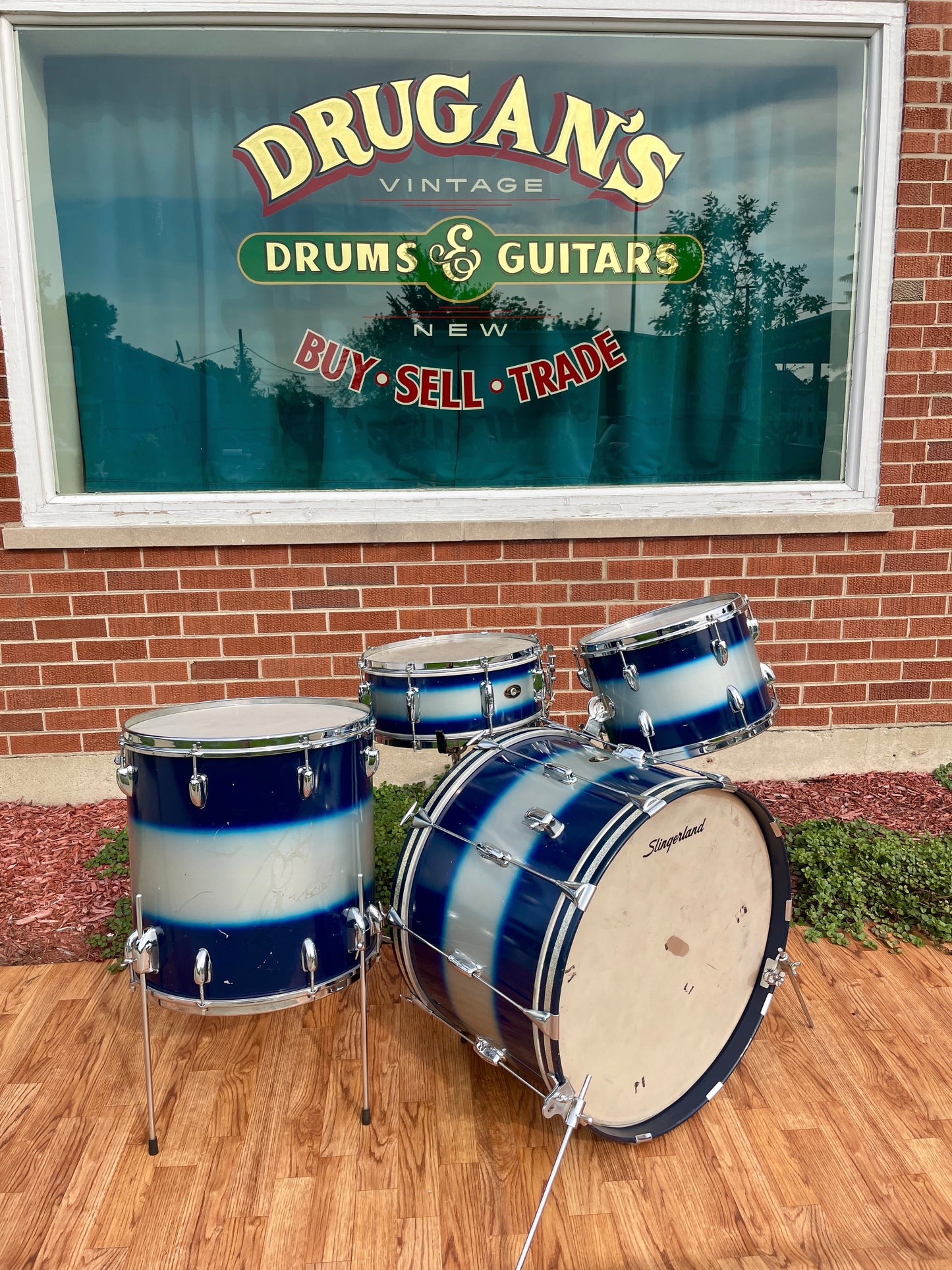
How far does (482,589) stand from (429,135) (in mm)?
2060

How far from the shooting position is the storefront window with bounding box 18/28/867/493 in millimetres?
3979

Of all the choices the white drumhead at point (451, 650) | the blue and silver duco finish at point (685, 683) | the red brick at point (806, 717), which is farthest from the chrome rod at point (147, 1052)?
the red brick at point (806, 717)

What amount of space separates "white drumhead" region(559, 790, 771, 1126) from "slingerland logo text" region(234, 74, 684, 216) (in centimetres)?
319

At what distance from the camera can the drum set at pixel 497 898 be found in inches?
81.9

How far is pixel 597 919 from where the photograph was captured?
207cm

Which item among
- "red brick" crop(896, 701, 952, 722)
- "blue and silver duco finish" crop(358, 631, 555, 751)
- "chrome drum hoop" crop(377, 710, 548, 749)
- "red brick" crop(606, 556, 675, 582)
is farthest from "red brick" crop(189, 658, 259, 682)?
"red brick" crop(896, 701, 952, 722)

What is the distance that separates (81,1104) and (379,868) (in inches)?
51.3

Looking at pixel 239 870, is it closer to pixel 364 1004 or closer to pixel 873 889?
pixel 364 1004

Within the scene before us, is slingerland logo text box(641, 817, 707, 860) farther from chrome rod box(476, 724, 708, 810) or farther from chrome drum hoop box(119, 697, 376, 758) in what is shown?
chrome drum hoop box(119, 697, 376, 758)

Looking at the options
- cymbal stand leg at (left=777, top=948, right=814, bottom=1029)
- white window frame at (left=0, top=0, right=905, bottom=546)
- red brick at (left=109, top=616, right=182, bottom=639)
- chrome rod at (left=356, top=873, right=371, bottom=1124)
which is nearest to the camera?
chrome rod at (left=356, top=873, right=371, bottom=1124)

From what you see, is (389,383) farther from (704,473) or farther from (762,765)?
(762,765)

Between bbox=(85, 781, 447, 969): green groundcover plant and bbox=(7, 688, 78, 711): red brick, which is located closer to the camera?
bbox=(85, 781, 447, 969): green groundcover plant

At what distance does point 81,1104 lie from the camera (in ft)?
8.20

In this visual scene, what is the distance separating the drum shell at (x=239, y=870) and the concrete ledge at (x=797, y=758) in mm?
2109
